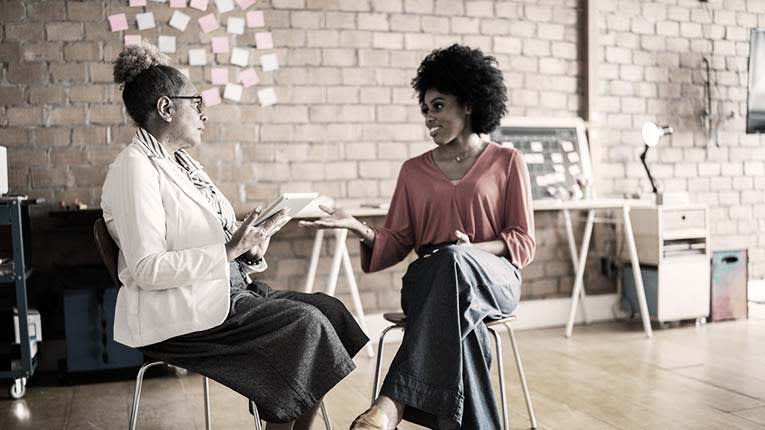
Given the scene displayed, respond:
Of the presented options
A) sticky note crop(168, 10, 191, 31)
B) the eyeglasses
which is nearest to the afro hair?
the eyeglasses

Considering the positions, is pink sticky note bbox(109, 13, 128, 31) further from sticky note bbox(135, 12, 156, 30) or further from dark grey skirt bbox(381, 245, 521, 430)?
dark grey skirt bbox(381, 245, 521, 430)

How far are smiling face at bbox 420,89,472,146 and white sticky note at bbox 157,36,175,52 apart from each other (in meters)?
1.78

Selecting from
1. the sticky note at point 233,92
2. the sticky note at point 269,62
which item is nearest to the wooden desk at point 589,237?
the sticky note at point 269,62

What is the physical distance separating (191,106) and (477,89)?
41.3 inches

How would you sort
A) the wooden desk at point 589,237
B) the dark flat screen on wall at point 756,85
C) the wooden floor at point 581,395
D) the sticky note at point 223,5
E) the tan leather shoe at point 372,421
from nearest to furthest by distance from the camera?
the tan leather shoe at point 372,421 → the wooden floor at point 581,395 → the sticky note at point 223,5 → the wooden desk at point 589,237 → the dark flat screen on wall at point 756,85

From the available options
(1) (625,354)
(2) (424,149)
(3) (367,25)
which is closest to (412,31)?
(3) (367,25)

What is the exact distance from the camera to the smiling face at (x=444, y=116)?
8.89ft

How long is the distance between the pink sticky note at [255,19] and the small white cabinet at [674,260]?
254cm

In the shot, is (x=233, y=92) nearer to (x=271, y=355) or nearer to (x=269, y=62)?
(x=269, y=62)

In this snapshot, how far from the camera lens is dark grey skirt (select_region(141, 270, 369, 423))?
1.96 m

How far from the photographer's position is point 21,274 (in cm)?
322

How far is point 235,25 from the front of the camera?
3.99m

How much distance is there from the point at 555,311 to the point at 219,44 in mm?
2596

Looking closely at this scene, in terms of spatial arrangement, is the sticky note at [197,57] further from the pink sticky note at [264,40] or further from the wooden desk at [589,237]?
the wooden desk at [589,237]
